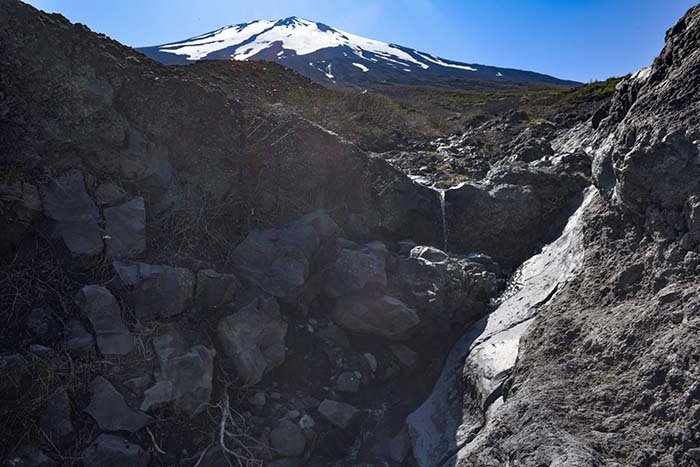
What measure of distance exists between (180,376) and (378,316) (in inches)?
75.1

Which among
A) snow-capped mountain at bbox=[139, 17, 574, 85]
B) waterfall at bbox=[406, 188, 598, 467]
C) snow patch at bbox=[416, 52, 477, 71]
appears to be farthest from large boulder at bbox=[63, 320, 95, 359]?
snow patch at bbox=[416, 52, 477, 71]

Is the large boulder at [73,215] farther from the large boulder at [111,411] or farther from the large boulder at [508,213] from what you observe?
the large boulder at [508,213]

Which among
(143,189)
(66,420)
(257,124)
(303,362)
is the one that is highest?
(257,124)

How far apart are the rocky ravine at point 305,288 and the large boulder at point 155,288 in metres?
0.02

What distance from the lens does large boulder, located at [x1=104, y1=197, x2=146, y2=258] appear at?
438cm

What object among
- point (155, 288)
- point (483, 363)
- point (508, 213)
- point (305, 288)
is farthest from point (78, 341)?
point (508, 213)

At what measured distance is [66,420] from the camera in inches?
137

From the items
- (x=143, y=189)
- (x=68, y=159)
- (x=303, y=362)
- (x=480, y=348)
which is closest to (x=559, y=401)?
(x=480, y=348)

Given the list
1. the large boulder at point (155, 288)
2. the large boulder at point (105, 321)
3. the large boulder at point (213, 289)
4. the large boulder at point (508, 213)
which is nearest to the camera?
the large boulder at point (105, 321)

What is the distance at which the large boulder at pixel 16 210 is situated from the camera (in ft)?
13.1

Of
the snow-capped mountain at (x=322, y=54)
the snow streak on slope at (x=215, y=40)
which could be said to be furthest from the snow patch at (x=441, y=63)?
the snow streak on slope at (x=215, y=40)

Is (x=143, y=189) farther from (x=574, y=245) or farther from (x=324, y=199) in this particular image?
(x=574, y=245)

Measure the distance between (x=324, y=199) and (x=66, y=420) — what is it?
3374 millimetres

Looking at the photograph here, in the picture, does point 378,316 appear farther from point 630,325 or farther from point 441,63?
point 441,63
